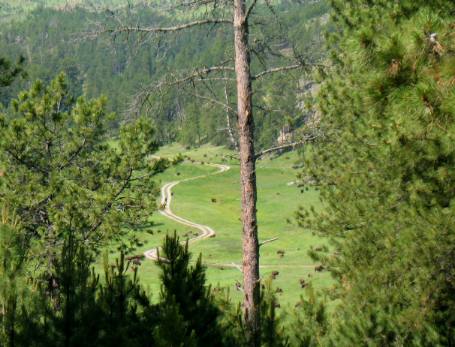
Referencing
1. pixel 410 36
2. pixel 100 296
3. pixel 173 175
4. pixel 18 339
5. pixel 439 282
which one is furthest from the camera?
pixel 173 175

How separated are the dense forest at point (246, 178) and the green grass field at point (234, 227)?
850mm

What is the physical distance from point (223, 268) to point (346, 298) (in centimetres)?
1950

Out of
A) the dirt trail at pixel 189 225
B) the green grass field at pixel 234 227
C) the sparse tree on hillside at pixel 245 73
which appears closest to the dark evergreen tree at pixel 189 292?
the green grass field at pixel 234 227

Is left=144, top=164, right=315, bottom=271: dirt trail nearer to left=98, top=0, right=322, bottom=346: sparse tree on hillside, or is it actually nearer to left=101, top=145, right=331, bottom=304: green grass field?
left=101, top=145, right=331, bottom=304: green grass field

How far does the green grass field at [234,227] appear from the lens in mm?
27516

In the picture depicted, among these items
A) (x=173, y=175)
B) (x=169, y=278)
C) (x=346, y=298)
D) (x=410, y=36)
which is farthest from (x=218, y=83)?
(x=173, y=175)

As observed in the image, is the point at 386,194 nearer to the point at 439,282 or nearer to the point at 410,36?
the point at 439,282

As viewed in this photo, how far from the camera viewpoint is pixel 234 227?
4909 cm

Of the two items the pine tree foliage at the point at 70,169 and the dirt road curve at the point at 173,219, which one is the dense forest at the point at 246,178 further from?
the dirt road curve at the point at 173,219

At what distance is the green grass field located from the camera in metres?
27.5

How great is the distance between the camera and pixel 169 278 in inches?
313

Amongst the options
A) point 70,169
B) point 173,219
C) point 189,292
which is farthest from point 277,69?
point 173,219

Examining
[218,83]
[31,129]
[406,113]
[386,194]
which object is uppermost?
[31,129]

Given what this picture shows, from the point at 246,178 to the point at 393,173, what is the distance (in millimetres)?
4779
